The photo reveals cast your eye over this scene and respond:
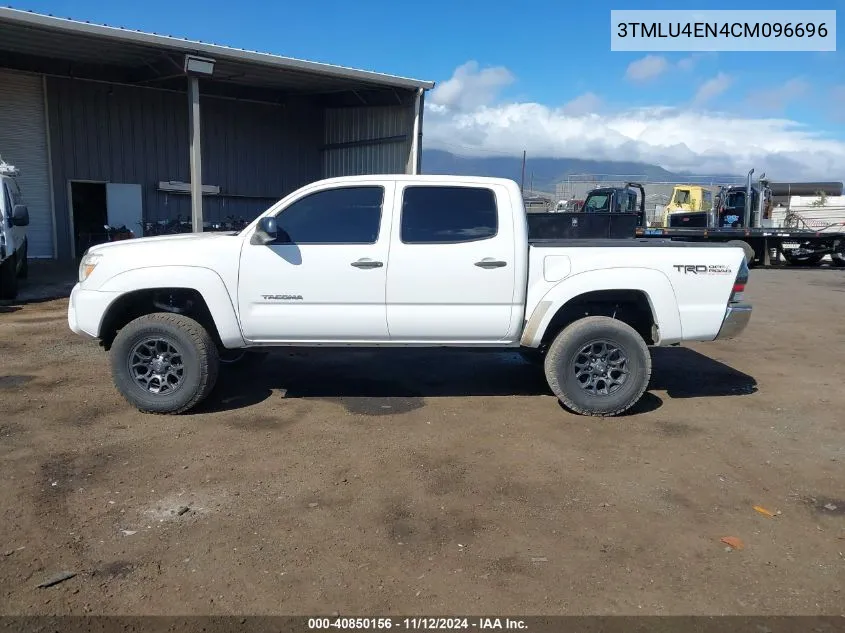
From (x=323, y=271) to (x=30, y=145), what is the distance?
16.2m

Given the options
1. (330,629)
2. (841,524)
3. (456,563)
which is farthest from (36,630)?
(841,524)

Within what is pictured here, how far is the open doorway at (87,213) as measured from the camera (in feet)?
62.8

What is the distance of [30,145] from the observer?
18.0m

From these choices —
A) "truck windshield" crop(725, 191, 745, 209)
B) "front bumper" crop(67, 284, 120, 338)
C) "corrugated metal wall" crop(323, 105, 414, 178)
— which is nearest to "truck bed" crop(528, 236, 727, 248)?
"front bumper" crop(67, 284, 120, 338)

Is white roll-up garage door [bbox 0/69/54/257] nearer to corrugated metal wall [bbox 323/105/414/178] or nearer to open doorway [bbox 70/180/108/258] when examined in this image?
open doorway [bbox 70/180/108/258]

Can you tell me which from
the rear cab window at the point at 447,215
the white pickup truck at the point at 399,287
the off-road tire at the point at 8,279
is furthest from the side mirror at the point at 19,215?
the rear cab window at the point at 447,215

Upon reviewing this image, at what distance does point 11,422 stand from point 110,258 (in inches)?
59.2

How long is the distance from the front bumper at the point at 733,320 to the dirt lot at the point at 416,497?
76 centimetres

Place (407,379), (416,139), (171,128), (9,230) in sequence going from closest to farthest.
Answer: (407,379), (9,230), (416,139), (171,128)

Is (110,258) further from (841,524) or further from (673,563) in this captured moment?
(841,524)

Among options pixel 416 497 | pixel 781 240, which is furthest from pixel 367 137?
pixel 416 497

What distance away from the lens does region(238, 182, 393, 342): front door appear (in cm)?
556

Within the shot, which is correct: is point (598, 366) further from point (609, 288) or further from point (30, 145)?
point (30, 145)

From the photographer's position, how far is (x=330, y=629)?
298cm
